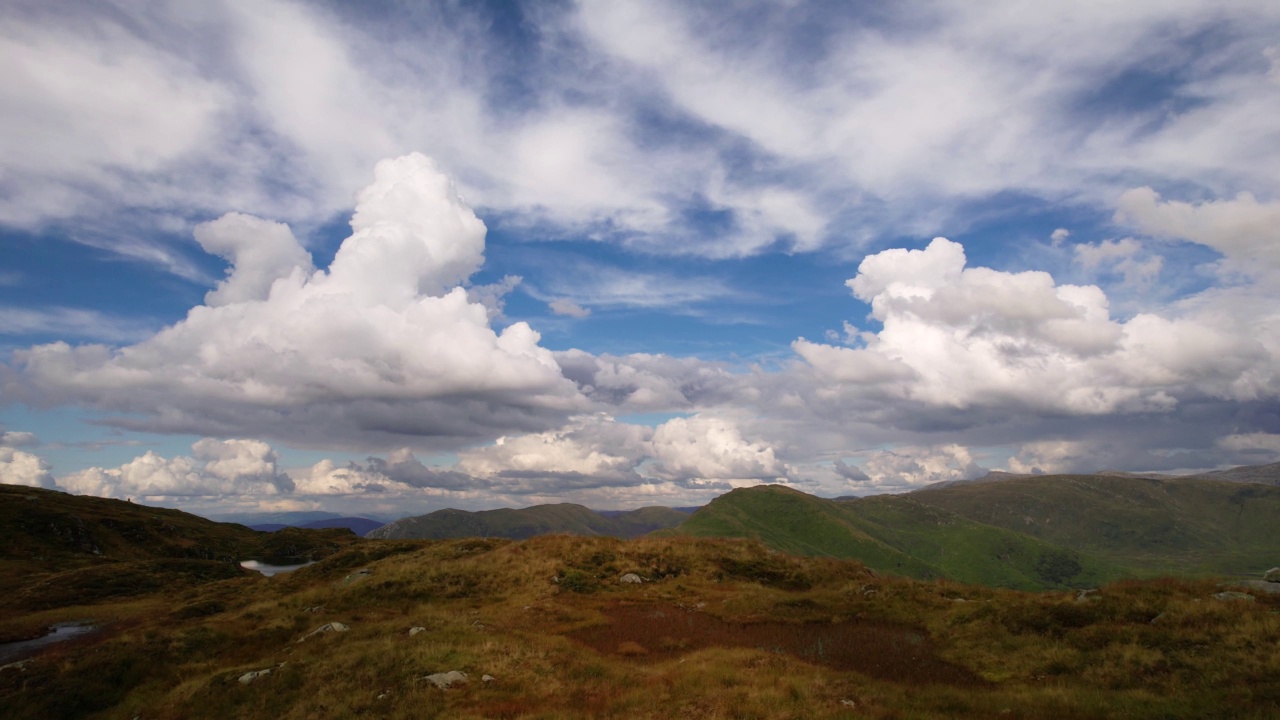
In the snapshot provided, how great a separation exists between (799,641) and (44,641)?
2267 inches

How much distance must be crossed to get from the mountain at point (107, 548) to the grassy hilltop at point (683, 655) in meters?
39.3

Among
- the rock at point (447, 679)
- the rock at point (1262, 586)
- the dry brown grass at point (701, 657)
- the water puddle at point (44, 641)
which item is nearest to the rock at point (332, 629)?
the dry brown grass at point (701, 657)

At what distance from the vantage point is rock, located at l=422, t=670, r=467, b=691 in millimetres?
21156

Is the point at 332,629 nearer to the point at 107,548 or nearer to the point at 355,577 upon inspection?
the point at 355,577

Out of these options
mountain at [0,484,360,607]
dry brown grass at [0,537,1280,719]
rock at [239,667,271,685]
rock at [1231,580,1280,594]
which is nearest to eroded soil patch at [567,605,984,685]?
→ dry brown grass at [0,537,1280,719]

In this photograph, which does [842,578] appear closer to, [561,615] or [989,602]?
[989,602]

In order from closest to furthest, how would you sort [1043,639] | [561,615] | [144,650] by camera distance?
1. [1043,639]
2. [144,650]
3. [561,615]

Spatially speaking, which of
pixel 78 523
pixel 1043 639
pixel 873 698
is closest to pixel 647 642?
pixel 873 698

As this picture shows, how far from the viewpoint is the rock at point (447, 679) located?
69.4 feet

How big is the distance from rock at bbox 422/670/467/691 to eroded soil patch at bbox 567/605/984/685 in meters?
8.11

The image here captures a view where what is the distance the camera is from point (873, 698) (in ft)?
60.1

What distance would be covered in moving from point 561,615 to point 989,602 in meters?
24.7

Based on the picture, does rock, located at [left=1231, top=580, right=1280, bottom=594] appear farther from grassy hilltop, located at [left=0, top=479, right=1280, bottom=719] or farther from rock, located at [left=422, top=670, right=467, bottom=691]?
rock, located at [left=422, top=670, right=467, bottom=691]

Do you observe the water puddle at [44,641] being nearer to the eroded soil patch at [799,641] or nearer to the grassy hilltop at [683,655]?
the grassy hilltop at [683,655]
